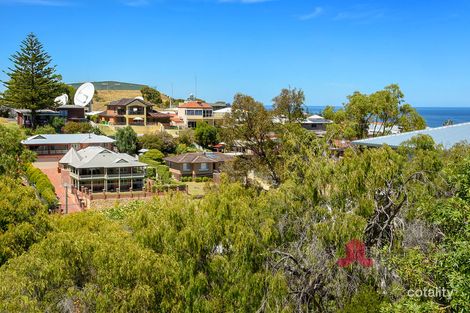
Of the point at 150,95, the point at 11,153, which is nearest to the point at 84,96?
the point at 150,95

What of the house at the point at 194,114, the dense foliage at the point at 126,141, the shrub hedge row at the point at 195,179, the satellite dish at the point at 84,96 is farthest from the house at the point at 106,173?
the satellite dish at the point at 84,96

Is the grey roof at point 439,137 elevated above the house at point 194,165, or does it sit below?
above

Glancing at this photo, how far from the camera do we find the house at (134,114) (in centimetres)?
7406

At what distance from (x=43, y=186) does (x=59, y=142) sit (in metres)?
17.4

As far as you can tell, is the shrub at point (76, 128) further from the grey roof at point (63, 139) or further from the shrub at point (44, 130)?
the grey roof at point (63, 139)

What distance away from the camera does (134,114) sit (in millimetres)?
74812

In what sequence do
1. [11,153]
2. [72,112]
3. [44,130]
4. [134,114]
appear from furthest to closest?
[134,114], [72,112], [44,130], [11,153]

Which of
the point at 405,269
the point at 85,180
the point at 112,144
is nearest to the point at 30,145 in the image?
the point at 112,144

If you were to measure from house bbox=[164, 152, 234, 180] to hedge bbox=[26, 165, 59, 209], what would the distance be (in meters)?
14.3

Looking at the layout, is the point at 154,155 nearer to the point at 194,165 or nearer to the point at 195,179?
the point at 194,165

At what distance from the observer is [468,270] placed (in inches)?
333

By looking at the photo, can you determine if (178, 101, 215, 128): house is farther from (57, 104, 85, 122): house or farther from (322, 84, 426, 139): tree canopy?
(322, 84, 426, 139): tree canopy

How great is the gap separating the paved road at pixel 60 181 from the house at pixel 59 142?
181 cm

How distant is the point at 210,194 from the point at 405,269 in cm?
600
